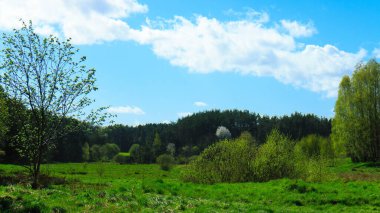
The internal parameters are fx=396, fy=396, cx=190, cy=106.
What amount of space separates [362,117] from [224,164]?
142 feet

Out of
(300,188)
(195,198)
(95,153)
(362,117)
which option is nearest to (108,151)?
(95,153)

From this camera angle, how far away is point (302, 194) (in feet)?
85.9

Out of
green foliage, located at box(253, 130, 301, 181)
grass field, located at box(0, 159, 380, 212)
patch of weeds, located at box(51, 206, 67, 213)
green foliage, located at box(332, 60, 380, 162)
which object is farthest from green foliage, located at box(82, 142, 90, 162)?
patch of weeds, located at box(51, 206, 67, 213)

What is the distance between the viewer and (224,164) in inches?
Answer: 1543

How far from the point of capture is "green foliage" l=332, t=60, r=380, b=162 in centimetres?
7100

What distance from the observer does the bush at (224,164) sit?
38250 millimetres

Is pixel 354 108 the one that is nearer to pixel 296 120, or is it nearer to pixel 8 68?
pixel 8 68

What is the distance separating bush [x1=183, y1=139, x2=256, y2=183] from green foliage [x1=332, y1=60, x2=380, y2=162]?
127ft

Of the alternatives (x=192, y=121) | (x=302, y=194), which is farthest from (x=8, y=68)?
(x=192, y=121)

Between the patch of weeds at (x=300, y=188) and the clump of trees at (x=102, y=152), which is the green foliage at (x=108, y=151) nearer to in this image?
the clump of trees at (x=102, y=152)

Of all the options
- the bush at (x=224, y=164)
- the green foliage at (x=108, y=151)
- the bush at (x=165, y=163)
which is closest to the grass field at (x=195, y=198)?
the bush at (x=224, y=164)

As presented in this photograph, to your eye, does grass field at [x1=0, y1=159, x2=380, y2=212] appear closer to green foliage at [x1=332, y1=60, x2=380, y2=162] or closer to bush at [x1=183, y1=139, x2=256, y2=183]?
bush at [x1=183, y1=139, x2=256, y2=183]

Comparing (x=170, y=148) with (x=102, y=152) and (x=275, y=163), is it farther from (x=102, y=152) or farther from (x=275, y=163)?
(x=275, y=163)

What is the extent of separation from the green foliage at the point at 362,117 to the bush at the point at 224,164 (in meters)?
38.7
